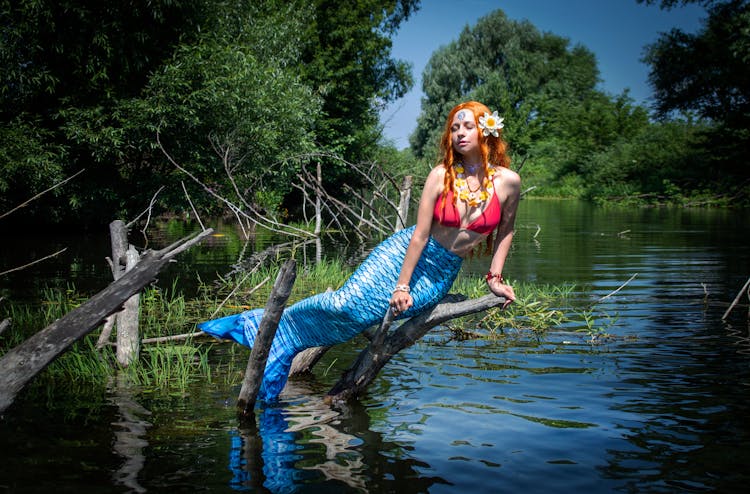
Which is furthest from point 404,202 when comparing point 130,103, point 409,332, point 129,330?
point 130,103

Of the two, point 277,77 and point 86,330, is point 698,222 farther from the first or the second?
point 86,330

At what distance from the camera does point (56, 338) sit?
3.99 metres

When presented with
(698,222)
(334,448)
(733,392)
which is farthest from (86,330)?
(698,222)

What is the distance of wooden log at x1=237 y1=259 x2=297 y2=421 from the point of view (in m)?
4.36

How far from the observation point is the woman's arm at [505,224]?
457 centimetres

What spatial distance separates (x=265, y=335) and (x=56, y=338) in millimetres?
1225

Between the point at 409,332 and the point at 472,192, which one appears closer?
the point at 472,192

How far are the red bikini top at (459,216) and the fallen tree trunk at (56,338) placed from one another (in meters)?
1.83

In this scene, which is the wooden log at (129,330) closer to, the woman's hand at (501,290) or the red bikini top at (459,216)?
the red bikini top at (459,216)

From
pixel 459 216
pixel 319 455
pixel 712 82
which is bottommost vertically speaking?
pixel 319 455

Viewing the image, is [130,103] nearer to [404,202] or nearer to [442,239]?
[404,202]

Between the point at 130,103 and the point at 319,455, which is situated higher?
the point at 130,103

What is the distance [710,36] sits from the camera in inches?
1372

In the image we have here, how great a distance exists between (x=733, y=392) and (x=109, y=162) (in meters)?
19.0
